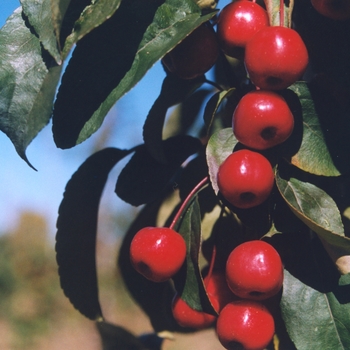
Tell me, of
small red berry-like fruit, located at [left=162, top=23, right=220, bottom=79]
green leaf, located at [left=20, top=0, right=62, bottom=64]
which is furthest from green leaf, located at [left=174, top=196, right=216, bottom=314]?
green leaf, located at [left=20, top=0, right=62, bottom=64]

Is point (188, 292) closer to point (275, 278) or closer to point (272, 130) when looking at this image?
point (275, 278)

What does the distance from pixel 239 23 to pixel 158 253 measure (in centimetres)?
33

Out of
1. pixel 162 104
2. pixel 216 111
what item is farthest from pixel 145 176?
A: pixel 216 111

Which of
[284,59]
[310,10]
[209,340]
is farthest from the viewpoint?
[209,340]

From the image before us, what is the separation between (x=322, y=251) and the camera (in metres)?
0.68

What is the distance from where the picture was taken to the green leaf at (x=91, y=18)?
0.49 meters

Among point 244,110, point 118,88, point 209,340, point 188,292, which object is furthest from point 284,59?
point 209,340

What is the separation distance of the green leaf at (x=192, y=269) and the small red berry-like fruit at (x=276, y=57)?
0.81 ft

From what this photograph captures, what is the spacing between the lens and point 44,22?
1.91 feet

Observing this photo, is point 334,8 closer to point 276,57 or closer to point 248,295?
point 276,57

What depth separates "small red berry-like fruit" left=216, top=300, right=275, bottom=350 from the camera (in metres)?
0.64

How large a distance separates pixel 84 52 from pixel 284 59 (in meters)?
0.26

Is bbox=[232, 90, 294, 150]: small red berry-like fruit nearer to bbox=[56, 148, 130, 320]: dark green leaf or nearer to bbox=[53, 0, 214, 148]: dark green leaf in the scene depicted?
bbox=[53, 0, 214, 148]: dark green leaf

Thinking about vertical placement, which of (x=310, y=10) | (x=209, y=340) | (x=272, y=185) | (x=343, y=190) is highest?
(x=310, y=10)
